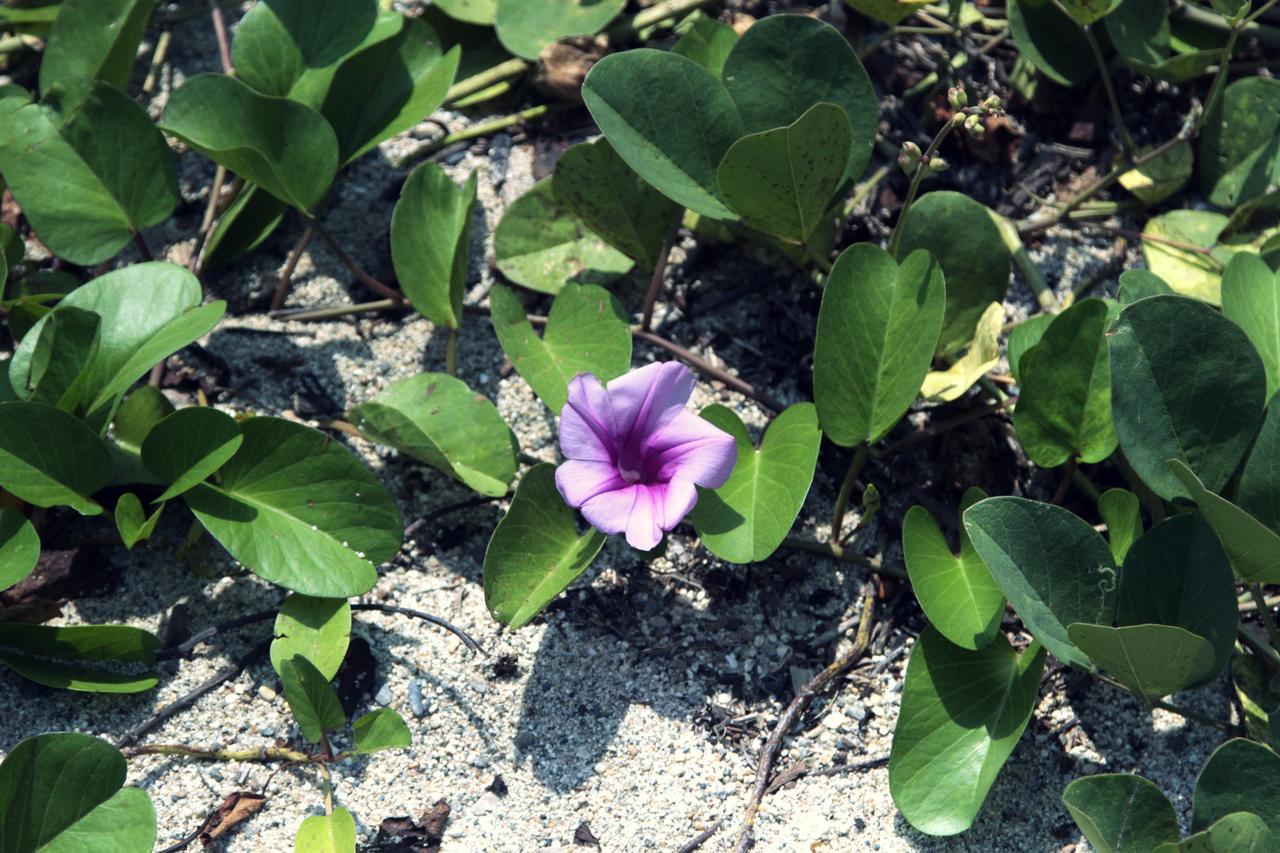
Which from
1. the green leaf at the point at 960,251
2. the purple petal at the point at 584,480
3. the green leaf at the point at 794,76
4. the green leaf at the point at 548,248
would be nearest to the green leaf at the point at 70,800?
the purple petal at the point at 584,480

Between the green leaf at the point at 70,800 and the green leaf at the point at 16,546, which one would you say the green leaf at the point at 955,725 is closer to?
the green leaf at the point at 70,800

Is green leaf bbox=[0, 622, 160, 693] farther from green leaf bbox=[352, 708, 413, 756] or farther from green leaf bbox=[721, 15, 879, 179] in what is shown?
green leaf bbox=[721, 15, 879, 179]

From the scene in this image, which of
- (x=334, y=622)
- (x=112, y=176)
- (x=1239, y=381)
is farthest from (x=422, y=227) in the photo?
(x=1239, y=381)

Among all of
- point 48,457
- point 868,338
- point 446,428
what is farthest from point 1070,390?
point 48,457

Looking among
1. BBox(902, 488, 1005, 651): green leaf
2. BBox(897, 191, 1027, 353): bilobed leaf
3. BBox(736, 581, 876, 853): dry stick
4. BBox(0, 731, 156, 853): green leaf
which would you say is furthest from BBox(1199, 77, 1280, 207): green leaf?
BBox(0, 731, 156, 853): green leaf

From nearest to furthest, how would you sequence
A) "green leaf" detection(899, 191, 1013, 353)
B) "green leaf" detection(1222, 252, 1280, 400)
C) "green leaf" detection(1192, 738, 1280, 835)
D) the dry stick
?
"green leaf" detection(1192, 738, 1280, 835) < the dry stick < "green leaf" detection(1222, 252, 1280, 400) < "green leaf" detection(899, 191, 1013, 353)

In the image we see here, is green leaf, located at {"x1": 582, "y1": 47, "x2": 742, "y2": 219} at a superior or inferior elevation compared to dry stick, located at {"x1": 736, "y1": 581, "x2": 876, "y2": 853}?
superior

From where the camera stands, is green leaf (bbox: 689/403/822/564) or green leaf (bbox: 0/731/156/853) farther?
green leaf (bbox: 689/403/822/564)
